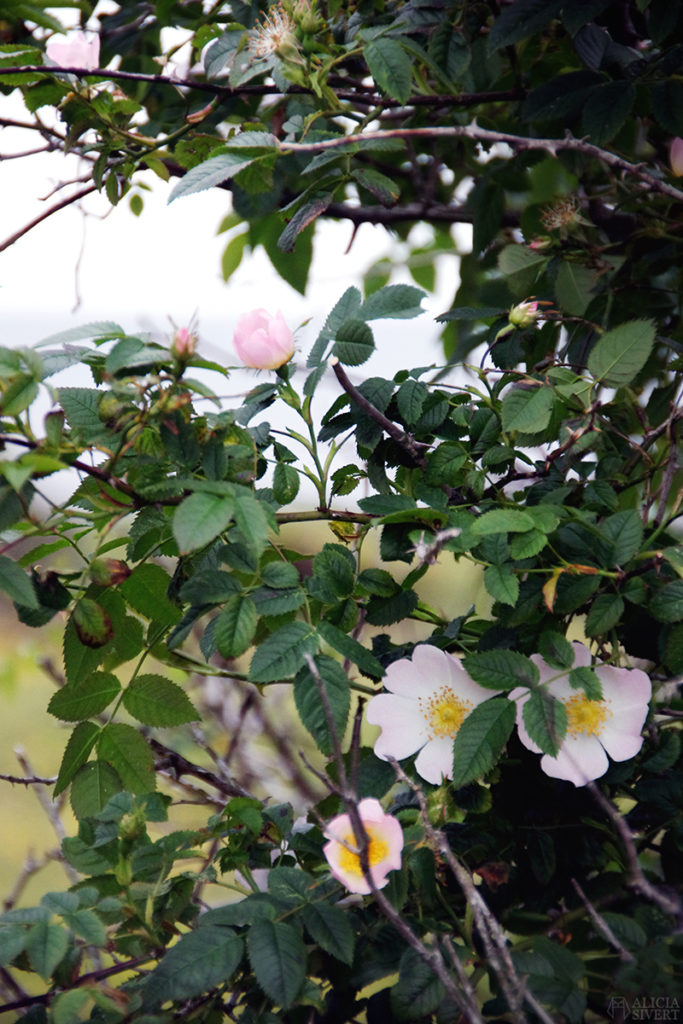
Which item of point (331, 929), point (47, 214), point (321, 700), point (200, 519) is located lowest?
point (331, 929)

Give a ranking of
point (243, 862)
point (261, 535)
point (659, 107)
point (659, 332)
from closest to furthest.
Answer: point (261, 535), point (243, 862), point (659, 107), point (659, 332)

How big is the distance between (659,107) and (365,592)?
0.51 m

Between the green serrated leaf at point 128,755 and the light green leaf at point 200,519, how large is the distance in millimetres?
207

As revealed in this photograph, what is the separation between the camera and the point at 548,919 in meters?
0.57

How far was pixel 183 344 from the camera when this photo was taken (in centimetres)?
51

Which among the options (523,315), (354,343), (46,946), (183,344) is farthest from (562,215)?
(46,946)

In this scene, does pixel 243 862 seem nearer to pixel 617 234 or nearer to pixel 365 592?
pixel 365 592

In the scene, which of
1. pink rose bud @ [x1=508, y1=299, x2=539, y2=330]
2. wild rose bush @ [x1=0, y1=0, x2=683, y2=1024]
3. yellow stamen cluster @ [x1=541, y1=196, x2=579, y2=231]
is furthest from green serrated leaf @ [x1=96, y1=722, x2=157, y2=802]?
yellow stamen cluster @ [x1=541, y1=196, x2=579, y2=231]

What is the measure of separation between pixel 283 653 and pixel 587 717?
210mm

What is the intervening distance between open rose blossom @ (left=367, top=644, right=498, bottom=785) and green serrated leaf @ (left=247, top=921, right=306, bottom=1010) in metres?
0.14

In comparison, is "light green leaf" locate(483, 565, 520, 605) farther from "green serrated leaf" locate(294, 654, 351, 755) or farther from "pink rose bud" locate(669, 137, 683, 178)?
"pink rose bud" locate(669, 137, 683, 178)

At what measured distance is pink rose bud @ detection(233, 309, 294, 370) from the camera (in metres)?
0.59

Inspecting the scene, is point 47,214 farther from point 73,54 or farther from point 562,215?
point 562,215

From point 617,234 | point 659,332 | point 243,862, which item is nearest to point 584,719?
point 243,862
